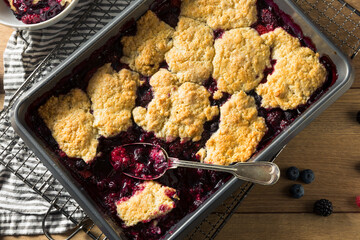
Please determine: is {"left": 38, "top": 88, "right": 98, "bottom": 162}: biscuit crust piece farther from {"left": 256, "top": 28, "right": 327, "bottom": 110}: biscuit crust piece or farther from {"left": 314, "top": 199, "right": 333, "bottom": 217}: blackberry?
{"left": 314, "top": 199, "right": 333, "bottom": 217}: blackberry

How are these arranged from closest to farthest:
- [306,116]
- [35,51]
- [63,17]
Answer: [306,116]
[63,17]
[35,51]

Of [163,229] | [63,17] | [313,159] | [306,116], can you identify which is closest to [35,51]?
[63,17]

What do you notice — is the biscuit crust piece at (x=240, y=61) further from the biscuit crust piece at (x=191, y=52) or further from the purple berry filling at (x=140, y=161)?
the purple berry filling at (x=140, y=161)

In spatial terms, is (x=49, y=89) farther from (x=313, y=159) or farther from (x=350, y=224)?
(x=350, y=224)

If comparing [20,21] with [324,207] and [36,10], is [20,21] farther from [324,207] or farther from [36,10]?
[324,207]

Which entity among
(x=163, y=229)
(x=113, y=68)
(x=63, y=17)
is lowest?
(x=163, y=229)

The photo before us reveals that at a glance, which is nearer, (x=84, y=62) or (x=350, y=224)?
(x=84, y=62)
